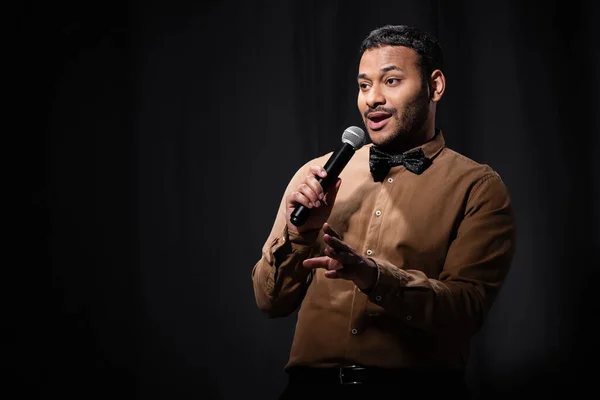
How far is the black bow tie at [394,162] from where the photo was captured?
5.73 ft

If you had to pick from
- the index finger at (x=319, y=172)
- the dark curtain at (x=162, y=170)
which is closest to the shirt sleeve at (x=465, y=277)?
the index finger at (x=319, y=172)

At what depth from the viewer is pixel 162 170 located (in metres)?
2.65

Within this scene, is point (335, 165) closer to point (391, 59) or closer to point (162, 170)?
point (391, 59)

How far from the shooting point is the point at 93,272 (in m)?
2.64

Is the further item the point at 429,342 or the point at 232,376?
the point at 232,376

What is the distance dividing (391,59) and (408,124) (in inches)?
6.5

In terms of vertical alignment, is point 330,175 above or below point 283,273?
above

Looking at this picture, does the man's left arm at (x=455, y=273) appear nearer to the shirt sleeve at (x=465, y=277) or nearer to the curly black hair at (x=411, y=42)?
the shirt sleeve at (x=465, y=277)

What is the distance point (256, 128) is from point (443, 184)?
1074 millimetres

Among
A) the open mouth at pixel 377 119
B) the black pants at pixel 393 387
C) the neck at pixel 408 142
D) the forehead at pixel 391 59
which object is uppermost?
the forehead at pixel 391 59

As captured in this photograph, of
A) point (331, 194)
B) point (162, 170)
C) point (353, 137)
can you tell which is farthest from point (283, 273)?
point (162, 170)

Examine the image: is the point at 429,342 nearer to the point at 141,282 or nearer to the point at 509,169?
the point at 509,169

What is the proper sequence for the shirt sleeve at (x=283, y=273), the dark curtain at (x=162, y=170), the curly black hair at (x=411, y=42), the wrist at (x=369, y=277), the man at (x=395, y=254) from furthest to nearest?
the dark curtain at (x=162, y=170) → the curly black hair at (x=411, y=42) → the shirt sleeve at (x=283, y=273) → the man at (x=395, y=254) → the wrist at (x=369, y=277)

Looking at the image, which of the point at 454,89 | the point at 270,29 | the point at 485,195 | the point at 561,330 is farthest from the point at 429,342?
the point at 270,29
